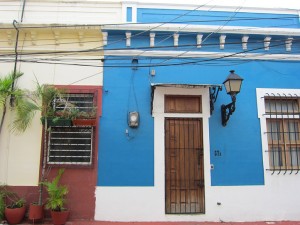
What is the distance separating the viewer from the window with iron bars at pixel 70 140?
6867 millimetres

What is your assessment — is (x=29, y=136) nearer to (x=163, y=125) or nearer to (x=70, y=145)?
(x=70, y=145)

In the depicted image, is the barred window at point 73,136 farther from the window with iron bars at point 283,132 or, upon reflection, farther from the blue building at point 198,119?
the window with iron bars at point 283,132

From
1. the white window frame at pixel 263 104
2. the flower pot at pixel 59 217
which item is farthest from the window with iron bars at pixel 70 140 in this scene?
the white window frame at pixel 263 104

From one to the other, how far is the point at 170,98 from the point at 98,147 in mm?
2109

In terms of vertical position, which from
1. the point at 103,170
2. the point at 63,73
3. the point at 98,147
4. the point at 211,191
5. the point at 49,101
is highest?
the point at 63,73

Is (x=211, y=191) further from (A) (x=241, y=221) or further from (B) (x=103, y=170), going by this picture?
(B) (x=103, y=170)

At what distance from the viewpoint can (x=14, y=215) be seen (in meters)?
6.23

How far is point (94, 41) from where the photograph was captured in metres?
7.45

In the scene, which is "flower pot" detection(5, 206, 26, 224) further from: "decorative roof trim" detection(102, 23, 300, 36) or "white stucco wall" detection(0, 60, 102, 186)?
"decorative roof trim" detection(102, 23, 300, 36)

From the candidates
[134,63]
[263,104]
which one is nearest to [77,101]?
[134,63]

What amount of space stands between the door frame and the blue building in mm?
23

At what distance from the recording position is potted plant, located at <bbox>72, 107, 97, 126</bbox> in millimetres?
6773

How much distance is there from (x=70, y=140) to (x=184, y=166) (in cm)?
276

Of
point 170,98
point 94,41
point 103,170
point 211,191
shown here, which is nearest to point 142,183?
point 103,170
